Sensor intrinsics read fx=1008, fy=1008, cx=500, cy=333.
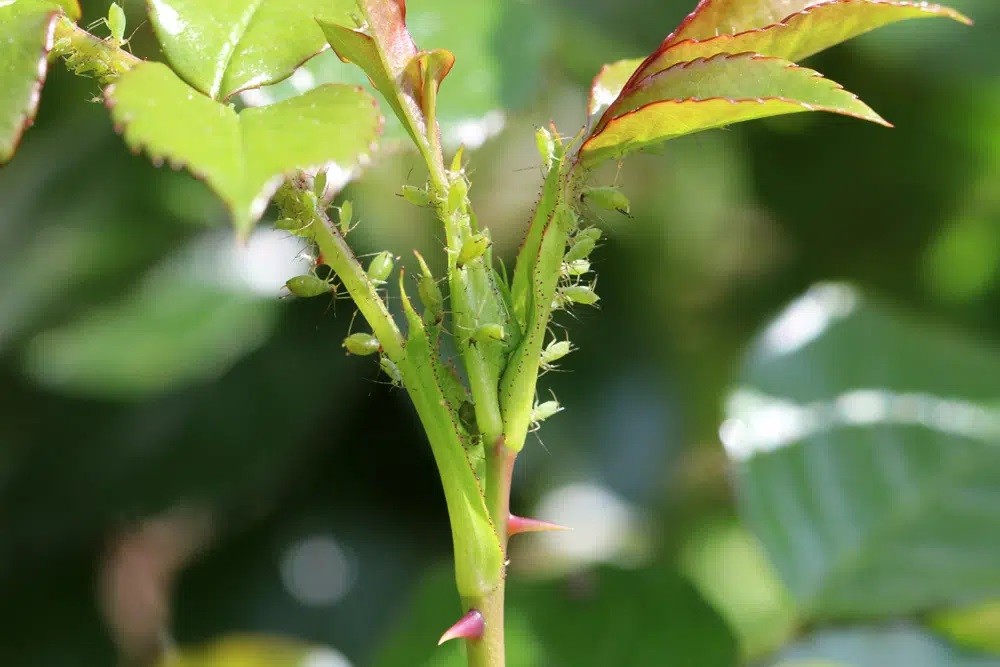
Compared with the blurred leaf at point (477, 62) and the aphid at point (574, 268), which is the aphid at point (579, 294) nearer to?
the aphid at point (574, 268)

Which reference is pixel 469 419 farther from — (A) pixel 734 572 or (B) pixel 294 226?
(A) pixel 734 572

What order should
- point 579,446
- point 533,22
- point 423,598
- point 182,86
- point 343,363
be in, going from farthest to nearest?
point 579,446, point 343,363, point 533,22, point 423,598, point 182,86

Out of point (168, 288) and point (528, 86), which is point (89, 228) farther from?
point (528, 86)

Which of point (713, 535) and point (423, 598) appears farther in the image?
point (713, 535)

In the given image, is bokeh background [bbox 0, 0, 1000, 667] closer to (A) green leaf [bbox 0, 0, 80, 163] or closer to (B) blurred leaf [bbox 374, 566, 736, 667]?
(B) blurred leaf [bbox 374, 566, 736, 667]

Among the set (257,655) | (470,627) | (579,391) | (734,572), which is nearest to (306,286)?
(470,627)

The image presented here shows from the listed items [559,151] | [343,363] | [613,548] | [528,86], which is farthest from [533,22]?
[613,548]

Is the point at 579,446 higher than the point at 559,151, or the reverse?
the point at 559,151

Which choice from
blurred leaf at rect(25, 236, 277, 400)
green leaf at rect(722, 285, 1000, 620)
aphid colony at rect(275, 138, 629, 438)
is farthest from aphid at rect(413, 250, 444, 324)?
blurred leaf at rect(25, 236, 277, 400)
